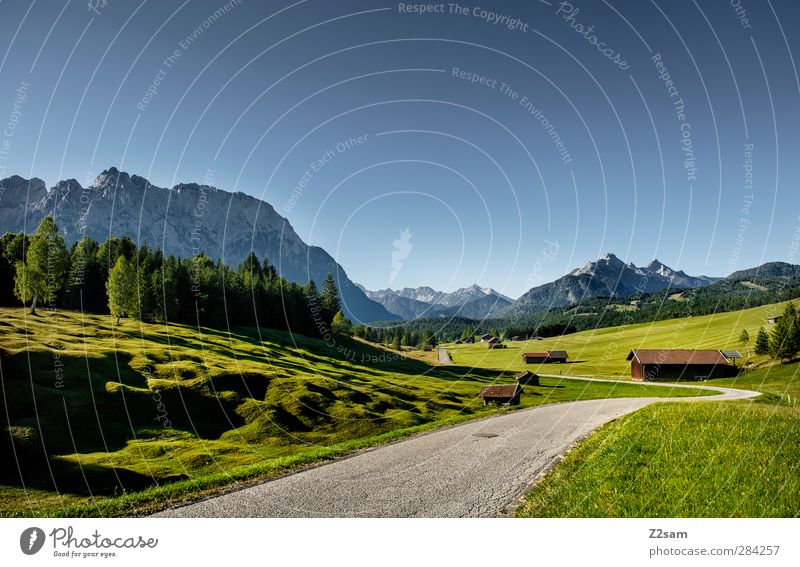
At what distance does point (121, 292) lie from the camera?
7025cm

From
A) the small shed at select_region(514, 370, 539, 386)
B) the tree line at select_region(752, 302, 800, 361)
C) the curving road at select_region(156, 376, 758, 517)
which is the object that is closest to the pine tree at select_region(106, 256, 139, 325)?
the curving road at select_region(156, 376, 758, 517)

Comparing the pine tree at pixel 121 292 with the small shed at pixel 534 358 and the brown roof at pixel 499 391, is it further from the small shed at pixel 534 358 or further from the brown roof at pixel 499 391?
the small shed at pixel 534 358

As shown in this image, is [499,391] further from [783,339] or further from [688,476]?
[688,476]

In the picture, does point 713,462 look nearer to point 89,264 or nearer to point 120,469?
point 120,469

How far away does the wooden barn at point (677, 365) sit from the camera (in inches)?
2879

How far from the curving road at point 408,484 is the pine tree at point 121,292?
2715 inches

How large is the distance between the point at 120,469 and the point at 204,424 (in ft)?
32.7

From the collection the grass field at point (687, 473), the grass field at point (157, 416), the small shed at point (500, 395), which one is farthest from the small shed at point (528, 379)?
the grass field at point (687, 473)

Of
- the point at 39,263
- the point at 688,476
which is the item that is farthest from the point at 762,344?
the point at 39,263

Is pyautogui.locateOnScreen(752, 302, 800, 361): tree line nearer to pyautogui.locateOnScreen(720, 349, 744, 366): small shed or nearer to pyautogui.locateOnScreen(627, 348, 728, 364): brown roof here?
pyautogui.locateOnScreen(720, 349, 744, 366): small shed

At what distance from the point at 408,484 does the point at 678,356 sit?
286 feet

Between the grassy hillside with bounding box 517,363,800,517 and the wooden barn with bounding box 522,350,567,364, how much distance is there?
11104 cm

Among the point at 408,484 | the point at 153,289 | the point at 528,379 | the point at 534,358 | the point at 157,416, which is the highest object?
the point at 153,289

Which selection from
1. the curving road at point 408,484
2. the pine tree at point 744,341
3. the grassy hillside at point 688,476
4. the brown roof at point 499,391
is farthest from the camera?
the pine tree at point 744,341
